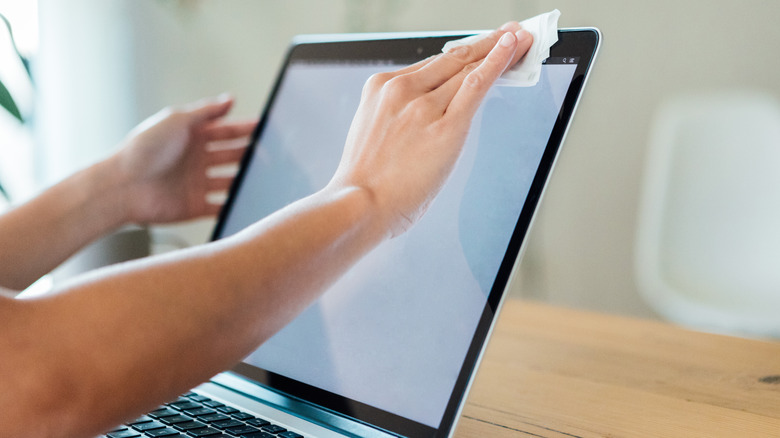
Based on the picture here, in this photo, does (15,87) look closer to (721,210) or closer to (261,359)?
(261,359)

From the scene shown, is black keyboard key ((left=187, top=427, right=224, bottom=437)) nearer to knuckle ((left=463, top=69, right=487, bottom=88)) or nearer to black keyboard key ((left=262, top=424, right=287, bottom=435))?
black keyboard key ((left=262, top=424, right=287, bottom=435))

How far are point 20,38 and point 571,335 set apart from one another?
6.37ft

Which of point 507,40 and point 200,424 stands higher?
point 507,40

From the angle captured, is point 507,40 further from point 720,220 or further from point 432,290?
point 720,220

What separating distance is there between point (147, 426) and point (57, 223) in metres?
0.30

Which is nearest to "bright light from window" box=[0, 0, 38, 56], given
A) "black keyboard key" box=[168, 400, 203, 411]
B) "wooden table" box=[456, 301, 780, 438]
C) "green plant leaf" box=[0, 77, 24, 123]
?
"green plant leaf" box=[0, 77, 24, 123]

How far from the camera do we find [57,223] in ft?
2.16

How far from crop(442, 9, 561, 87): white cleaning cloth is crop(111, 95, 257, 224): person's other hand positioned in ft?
1.22

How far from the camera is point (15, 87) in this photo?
1876mm

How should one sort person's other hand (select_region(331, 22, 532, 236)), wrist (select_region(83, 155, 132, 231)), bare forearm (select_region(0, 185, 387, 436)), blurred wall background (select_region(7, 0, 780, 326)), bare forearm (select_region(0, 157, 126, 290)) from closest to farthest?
1. bare forearm (select_region(0, 185, 387, 436))
2. person's other hand (select_region(331, 22, 532, 236))
3. bare forearm (select_region(0, 157, 126, 290))
4. wrist (select_region(83, 155, 132, 231))
5. blurred wall background (select_region(7, 0, 780, 326))

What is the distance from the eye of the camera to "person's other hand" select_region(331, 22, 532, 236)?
1.40 ft

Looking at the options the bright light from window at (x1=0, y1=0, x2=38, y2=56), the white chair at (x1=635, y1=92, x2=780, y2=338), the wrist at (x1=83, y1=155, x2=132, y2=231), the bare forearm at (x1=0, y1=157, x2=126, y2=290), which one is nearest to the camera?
the bare forearm at (x1=0, y1=157, x2=126, y2=290)

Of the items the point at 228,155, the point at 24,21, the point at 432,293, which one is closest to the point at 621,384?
the point at 432,293

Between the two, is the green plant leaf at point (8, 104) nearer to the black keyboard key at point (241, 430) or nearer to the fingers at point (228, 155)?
the fingers at point (228, 155)
